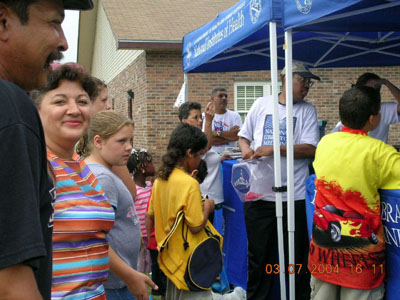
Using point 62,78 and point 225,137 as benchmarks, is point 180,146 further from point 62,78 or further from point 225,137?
point 225,137

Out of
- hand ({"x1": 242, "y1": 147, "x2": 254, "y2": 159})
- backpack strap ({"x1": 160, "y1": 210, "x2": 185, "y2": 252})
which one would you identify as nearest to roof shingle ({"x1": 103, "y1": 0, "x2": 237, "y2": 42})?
hand ({"x1": 242, "y1": 147, "x2": 254, "y2": 159})

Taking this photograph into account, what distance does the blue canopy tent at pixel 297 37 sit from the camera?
3.74 metres

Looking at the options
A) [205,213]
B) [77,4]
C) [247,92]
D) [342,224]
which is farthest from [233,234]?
[247,92]

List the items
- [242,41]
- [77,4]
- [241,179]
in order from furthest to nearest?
1. [242,41]
2. [241,179]
3. [77,4]

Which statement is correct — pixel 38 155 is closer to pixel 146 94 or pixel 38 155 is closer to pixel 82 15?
pixel 146 94

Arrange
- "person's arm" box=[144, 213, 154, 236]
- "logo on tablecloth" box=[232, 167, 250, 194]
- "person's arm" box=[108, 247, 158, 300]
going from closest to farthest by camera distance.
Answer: "person's arm" box=[108, 247, 158, 300] → "person's arm" box=[144, 213, 154, 236] → "logo on tablecloth" box=[232, 167, 250, 194]

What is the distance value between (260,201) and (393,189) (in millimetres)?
1824

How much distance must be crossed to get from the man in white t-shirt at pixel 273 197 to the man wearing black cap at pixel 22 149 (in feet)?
10.9

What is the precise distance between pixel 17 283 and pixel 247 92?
12.7 meters

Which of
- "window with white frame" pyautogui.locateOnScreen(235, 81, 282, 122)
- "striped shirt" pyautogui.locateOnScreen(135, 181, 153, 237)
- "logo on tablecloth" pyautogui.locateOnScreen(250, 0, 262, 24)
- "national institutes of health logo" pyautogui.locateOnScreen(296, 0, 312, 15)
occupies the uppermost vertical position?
"window with white frame" pyautogui.locateOnScreen(235, 81, 282, 122)

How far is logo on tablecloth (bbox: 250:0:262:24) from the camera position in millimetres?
4105

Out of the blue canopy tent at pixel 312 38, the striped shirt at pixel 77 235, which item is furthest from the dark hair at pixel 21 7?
the blue canopy tent at pixel 312 38

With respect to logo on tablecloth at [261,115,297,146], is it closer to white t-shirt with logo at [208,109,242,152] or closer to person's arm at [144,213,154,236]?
person's arm at [144,213,154,236]

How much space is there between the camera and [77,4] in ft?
4.65
